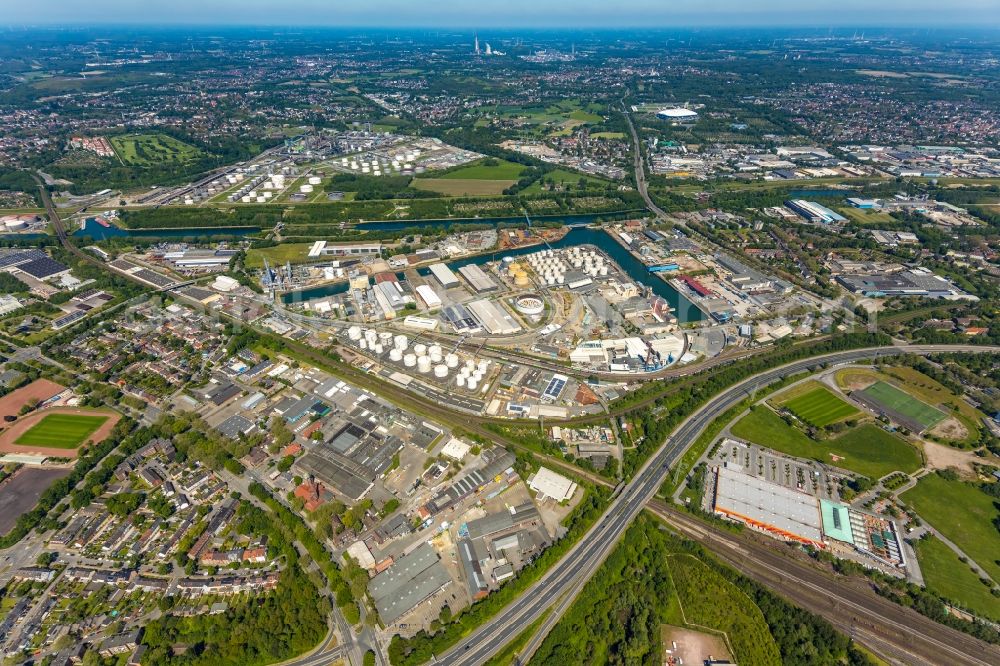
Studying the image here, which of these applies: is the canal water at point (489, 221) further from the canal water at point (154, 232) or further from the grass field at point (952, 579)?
the grass field at point (952, 579)

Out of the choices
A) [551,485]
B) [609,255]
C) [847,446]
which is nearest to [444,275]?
[609,255]

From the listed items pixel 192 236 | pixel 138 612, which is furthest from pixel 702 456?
pixel 192 236

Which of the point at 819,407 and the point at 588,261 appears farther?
the point at 588,261

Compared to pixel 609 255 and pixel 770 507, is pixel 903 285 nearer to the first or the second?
pixel 609 255

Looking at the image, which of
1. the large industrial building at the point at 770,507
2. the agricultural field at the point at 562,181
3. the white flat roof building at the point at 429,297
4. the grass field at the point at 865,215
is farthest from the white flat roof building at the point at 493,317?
the grass field at the point at 865,215

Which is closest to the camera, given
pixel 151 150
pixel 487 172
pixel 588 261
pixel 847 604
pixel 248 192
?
pixel 847 604

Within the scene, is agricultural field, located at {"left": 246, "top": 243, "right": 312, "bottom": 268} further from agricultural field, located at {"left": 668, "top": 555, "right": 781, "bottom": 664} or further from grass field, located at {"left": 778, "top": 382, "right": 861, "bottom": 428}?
grass field, located at {"left": 778, "top": 382, "right": 861, "bottom": 428}

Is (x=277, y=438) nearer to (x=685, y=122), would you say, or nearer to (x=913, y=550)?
(x=913, y=550)
